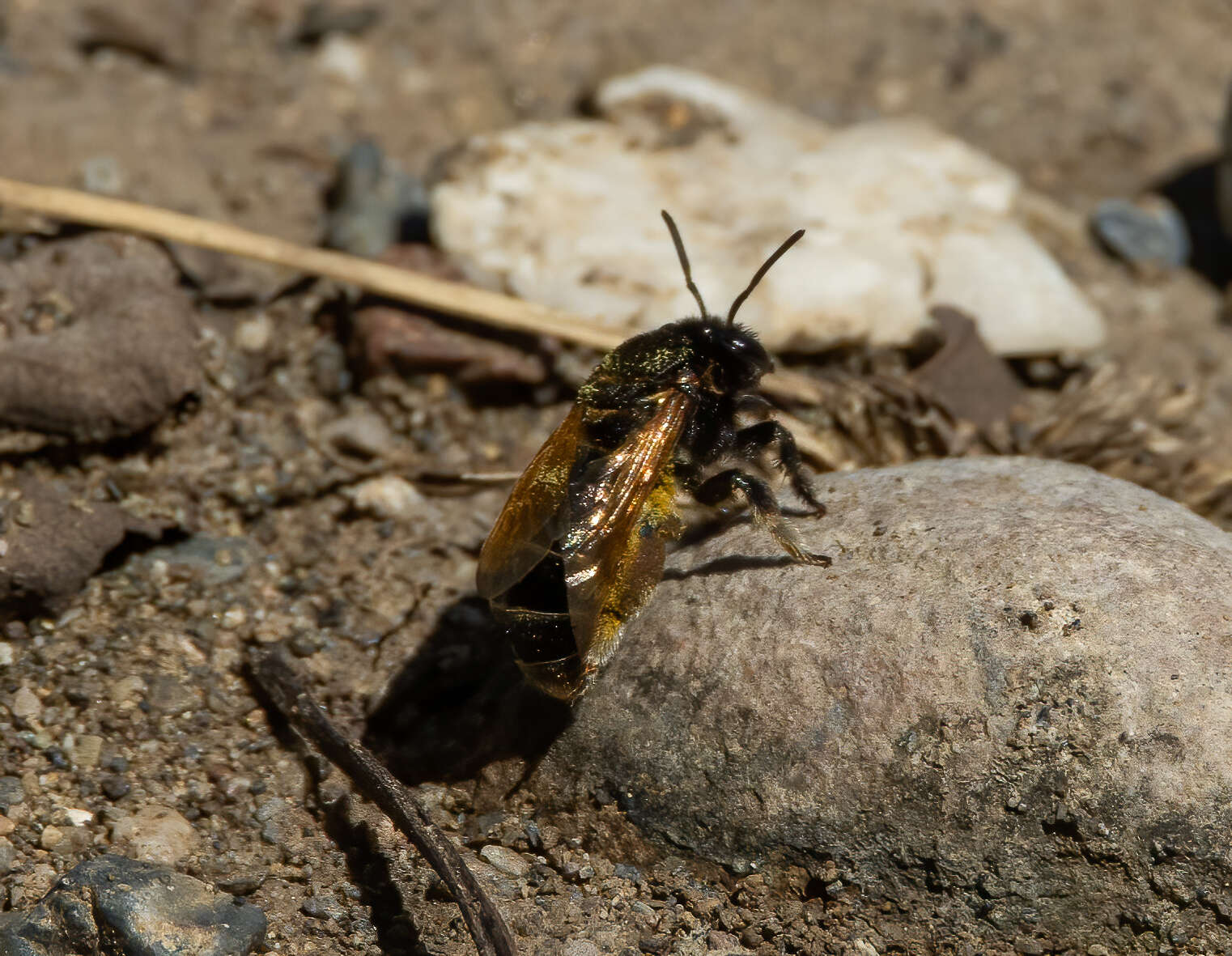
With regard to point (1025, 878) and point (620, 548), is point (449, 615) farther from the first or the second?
point (1025, 878)

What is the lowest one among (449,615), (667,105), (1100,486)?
(449,615)

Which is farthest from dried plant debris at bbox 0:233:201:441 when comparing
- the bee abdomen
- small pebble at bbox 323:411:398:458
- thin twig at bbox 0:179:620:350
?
the bee abdomen

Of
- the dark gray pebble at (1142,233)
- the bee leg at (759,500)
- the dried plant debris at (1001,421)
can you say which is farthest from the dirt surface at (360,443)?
the bee leg at (759,500)

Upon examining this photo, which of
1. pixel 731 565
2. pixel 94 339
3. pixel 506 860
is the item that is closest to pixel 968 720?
pixel 731 565

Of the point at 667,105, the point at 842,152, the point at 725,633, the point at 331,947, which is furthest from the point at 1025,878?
the point at 667,105

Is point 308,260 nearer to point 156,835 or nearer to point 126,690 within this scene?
point 126,690

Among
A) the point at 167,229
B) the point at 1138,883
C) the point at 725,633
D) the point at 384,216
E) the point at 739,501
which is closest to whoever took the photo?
the point at 1138,883
